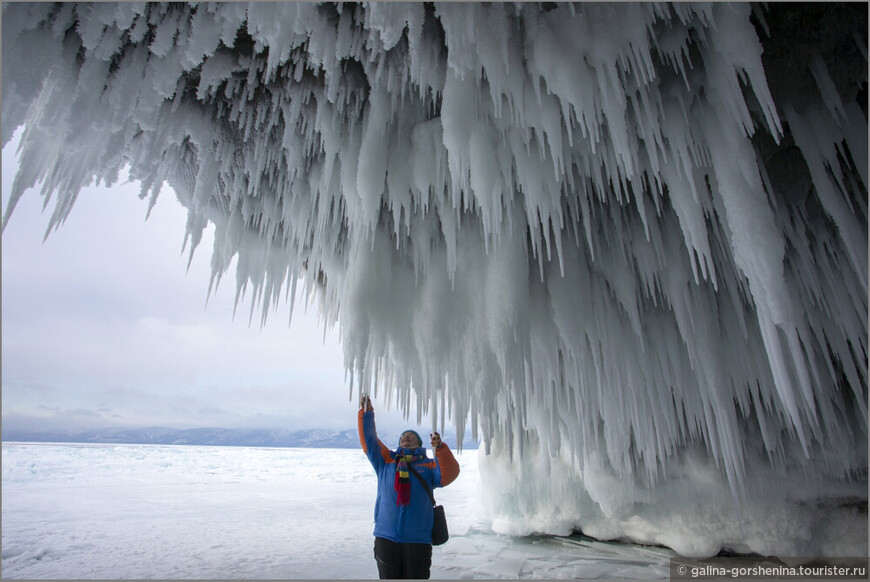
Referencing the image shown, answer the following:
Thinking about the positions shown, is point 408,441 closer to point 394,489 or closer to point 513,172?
point 394,489

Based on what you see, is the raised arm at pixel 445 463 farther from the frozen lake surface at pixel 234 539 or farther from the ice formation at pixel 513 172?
the frozen lake surface at pixel 234 539

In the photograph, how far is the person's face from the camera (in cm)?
308

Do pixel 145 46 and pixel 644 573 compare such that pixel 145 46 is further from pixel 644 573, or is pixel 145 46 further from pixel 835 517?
pixel 835 517

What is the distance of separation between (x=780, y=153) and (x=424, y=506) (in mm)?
2870

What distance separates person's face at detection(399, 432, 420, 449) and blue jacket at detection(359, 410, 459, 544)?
0.06 meters

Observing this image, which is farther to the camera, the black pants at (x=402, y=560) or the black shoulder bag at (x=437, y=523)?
the black shoulder bag at (x=437, y=523)

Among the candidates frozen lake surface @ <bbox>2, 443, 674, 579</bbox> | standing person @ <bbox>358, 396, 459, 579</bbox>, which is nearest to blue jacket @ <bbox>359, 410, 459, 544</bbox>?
standing person @ <bbox>358, 396, 459, 579</bbox>

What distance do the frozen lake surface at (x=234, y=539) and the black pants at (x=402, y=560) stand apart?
1.33 meters

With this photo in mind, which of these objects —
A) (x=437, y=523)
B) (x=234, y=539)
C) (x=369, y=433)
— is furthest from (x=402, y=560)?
(x=234, y=539)

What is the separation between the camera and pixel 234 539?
5555 millimetres

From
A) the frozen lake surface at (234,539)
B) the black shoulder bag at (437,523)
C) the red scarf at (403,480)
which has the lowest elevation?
the frozen lake surface at (234,539)

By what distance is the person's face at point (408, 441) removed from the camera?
308 centimetres

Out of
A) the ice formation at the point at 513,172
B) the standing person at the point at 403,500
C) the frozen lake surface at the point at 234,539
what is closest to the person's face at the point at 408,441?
the standing person at the point at 403,500

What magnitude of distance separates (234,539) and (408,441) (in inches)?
157
